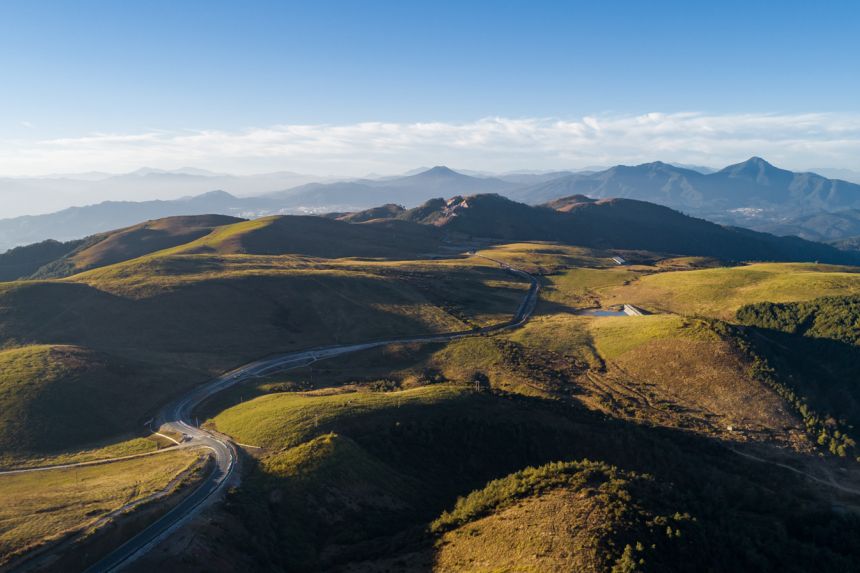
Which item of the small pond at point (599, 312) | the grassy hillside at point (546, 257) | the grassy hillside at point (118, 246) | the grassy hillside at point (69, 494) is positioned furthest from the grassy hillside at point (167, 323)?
the grassy hillside at point (118, 246)

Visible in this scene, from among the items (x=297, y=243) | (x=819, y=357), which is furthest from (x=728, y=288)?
(x=297, y=243)

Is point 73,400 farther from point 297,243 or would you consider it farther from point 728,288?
point 728,288

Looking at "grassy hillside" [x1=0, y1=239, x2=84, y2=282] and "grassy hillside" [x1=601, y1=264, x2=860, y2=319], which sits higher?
"grassy hillside" [x1=0, y1=239, x2=84, y2=282]

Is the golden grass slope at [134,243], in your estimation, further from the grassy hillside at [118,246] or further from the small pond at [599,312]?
the small pond at [599,312]

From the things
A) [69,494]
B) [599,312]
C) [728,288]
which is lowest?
[599,312]

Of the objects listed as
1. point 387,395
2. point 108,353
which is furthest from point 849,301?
point 108,353

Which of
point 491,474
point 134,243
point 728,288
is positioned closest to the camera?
point 491,474

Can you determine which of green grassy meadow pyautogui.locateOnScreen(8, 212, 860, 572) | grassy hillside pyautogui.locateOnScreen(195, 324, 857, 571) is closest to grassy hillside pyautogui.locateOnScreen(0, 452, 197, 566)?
green grassy meadow pyautogui.locateOnScreen(8, 212, 860, 572)

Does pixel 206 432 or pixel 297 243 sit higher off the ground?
pixel 297 243

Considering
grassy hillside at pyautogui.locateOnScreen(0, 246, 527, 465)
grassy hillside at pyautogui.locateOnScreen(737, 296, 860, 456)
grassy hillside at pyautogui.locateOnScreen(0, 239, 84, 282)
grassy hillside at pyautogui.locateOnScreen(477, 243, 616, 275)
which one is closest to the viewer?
grassy hillside at pyautogui.locateOnScreen(0, 246, 527, 465)

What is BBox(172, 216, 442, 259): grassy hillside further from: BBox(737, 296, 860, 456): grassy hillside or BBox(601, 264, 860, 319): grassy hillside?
BBox(737, 296, 860, 456): grassy hillside
